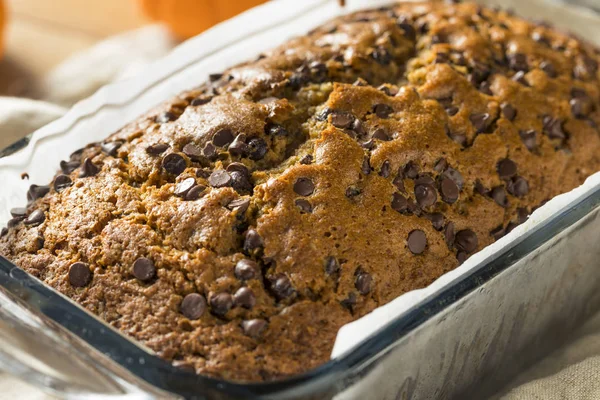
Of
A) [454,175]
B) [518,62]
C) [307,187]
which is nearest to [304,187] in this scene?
[307,187]

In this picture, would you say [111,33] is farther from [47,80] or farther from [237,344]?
[237,344]

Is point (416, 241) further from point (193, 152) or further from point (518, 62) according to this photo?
point (518, 62)

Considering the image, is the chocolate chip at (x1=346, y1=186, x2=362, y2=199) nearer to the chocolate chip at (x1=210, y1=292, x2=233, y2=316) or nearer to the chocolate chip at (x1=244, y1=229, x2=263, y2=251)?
the chocolate chip at (x1=244, y1=229, x2=263, y2=251)

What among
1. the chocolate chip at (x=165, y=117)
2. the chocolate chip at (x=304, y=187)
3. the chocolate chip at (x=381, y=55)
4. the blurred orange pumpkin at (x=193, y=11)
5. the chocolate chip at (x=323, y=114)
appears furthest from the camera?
the blurred orange pumpkin at (x=193, y=11)

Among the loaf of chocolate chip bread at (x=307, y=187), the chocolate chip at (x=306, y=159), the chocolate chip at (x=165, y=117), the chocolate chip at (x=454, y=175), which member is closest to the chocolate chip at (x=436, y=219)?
the loaf of chocolate chip bread at (x=307, y=187)

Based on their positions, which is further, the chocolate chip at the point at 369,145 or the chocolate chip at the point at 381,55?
the chocolate chip at the point at 381,55

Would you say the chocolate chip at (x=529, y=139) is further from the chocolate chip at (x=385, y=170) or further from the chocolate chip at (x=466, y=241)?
the chocolate chip at (x=385, y=170)
